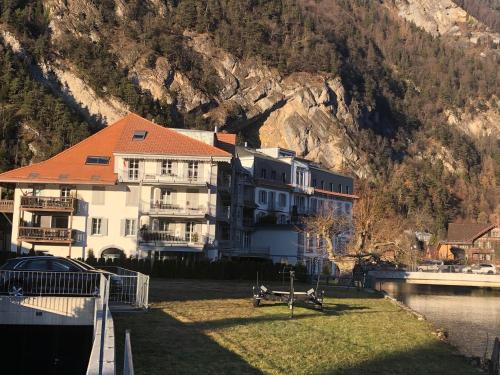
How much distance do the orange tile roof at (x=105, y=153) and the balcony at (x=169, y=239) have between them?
217 inches

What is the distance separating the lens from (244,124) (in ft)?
414

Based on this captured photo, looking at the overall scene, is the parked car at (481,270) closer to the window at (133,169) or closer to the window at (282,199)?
the window at (282,199)

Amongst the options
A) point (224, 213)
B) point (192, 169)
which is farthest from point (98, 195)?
point (224, 213)

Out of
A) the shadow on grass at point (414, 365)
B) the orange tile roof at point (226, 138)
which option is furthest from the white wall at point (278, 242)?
the shadow on grass at point (414, 365)

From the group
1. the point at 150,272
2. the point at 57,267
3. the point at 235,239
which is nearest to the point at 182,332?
the point at 57,267

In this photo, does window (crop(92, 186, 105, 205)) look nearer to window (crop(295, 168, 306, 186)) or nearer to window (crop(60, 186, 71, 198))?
window (crop(60, 186, 71, 198))

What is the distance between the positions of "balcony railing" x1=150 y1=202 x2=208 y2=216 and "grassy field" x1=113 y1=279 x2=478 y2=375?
30884mm

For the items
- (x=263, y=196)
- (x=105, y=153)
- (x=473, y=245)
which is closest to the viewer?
(x=105, y=153)

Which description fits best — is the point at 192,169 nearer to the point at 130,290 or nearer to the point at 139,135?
the point at 139,135

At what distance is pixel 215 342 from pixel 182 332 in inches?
63.3

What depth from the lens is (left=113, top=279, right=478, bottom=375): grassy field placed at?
47.6 feet

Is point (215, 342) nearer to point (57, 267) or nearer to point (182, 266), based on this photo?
point (57, 267)

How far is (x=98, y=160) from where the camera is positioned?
201 ft

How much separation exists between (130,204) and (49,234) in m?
7.01
